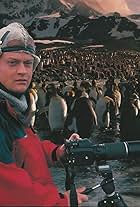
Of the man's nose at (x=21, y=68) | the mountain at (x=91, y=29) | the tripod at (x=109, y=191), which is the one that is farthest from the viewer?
the mountain at (x=91, y=29)

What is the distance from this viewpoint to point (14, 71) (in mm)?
2137

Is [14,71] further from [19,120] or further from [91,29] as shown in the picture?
[91,29]

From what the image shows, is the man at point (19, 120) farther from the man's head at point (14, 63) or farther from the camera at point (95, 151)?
the camera at point (95, 151)

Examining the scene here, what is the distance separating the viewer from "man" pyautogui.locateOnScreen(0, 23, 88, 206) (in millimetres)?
1911

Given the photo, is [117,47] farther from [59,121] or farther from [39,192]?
[39,192]

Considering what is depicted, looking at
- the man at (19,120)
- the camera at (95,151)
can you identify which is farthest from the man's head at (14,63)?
the camera at (95,151)

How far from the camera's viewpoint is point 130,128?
10.8m

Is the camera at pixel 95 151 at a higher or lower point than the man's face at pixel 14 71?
lower

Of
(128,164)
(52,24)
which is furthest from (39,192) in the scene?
(52,24)

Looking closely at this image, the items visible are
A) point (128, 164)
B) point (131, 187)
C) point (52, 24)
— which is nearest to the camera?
point (131, 187)

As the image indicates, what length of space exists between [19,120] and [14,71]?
0.66 ft

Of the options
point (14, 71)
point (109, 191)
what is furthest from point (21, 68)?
point (109, 191)

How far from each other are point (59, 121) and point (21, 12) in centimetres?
15266

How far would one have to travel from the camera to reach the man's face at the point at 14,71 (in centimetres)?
214
